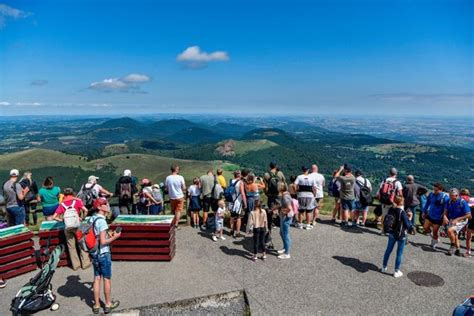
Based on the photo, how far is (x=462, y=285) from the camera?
822 cm

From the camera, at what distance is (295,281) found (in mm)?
8406

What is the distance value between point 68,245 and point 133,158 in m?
162

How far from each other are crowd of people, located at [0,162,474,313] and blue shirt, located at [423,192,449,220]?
0.03 metres

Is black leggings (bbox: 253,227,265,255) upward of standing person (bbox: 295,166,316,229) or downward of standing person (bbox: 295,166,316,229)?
downward

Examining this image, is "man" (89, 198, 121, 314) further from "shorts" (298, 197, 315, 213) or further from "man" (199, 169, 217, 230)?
"shorts" (298, 197, 315, 213)

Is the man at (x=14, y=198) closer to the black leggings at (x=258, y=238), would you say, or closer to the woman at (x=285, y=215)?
the black leggings at (x=258, y=238)

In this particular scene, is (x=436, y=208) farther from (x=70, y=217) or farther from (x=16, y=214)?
(x=16, y=214)

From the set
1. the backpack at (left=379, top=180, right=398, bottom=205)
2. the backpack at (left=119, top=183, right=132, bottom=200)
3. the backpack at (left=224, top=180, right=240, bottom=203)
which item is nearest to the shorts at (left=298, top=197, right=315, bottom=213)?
the backpack at (left=379, top=180, right=398, bottom=205)

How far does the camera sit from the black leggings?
9.29m

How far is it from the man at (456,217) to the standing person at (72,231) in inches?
412

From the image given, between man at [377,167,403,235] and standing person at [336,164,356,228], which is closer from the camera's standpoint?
man at [377,167,403,235]

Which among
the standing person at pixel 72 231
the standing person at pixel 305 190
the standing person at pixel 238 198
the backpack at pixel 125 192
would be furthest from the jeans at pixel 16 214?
the standing person at pixel 305 190

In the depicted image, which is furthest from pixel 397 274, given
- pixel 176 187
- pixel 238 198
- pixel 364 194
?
pixel 176 187

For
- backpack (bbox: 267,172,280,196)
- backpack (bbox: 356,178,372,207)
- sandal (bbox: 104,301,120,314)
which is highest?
backpack (bbox: 267,172,280,196)
